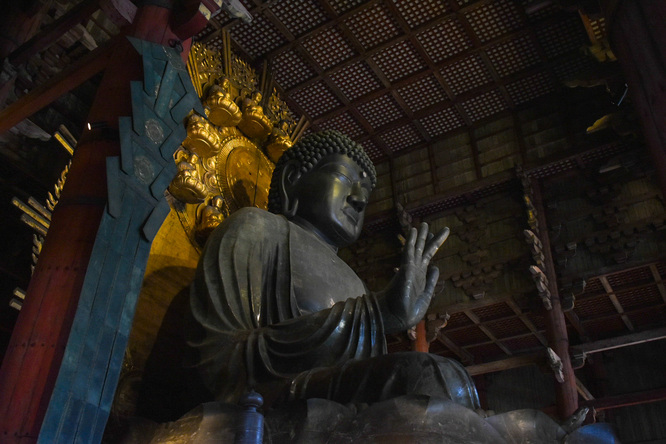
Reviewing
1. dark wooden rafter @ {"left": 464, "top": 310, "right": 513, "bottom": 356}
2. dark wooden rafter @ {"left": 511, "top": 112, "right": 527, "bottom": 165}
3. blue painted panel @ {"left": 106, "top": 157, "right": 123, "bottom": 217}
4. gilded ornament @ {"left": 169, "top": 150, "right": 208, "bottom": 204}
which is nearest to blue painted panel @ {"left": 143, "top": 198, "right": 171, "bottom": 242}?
blue painted panel @ {"left": 106, "top": 157, "right": 123, "bottom": 217}

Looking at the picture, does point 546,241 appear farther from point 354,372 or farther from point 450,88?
point 354,372

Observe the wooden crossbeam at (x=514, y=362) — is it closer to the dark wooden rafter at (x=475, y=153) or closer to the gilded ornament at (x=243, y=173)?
the dark wooden rafter at (x=475, y=153)

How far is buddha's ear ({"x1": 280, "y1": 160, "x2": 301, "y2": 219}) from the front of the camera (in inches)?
157

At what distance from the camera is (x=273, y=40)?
6133 millimetres

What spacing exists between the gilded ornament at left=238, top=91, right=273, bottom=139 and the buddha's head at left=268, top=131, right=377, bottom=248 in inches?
32.1

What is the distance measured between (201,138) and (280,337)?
197 cm

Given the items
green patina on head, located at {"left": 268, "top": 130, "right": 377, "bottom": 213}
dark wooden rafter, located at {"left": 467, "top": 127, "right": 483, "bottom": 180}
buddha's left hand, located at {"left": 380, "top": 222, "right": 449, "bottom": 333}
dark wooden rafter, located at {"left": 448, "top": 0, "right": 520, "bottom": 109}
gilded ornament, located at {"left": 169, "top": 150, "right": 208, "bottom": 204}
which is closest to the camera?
buddha's left hand, located at {"left": 380, "top": 222, "right": 449, "bottom": 333}

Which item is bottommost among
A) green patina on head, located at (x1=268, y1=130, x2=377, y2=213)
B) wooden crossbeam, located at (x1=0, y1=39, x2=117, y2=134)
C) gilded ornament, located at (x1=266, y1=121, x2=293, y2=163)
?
wooden crossbeam, located at (x1=0, y1=39, x2=117, y2=134)

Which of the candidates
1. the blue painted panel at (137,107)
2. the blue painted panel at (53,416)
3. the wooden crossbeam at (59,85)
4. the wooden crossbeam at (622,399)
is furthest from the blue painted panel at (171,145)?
the wooden crossbeam at (622,399)

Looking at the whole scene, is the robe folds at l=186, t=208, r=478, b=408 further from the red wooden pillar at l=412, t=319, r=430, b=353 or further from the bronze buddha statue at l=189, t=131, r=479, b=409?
the red wooden pillar at l=412, t=319, r=430, b=353

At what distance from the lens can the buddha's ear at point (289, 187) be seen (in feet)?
13.1

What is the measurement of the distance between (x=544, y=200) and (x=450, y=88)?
5.80 ft

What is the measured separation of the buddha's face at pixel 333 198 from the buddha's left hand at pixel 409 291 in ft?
3.04

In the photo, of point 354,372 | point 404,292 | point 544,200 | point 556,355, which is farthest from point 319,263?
point 544,200
